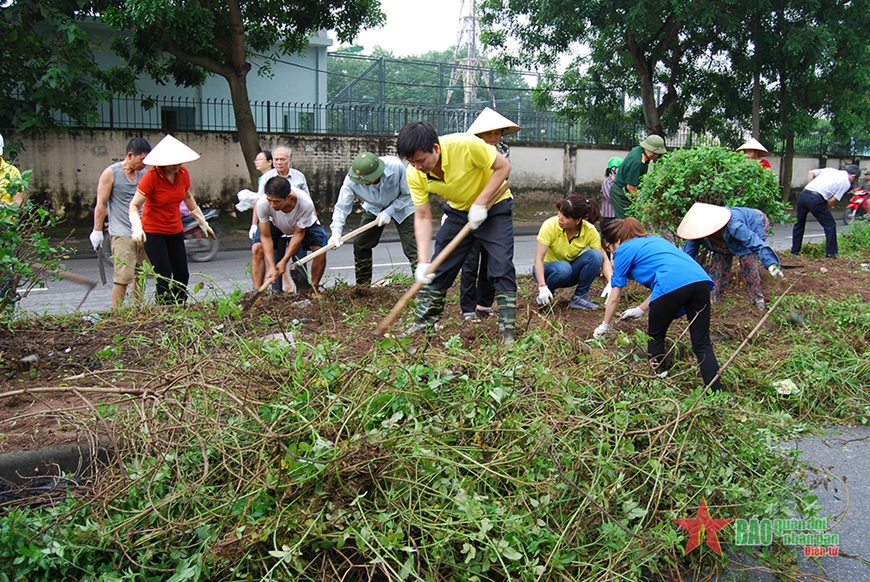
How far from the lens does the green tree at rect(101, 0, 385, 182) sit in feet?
39.6

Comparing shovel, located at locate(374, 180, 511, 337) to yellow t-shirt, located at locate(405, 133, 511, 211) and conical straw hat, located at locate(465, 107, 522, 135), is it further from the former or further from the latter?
conical straw hat, located at locate(465, 107, 522, 135)

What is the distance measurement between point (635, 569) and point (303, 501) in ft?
3.83

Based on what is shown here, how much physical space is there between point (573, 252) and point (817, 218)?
5.28 meters

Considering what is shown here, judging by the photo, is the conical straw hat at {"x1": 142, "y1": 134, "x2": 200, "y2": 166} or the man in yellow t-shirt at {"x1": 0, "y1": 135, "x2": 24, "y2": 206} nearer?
the man in yellow t-shirt at {"x1": 0, "y1": 135, "x2": 24, "y2": 206}

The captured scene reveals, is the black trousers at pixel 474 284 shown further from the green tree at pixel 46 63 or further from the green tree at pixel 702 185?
the green tree at pixel 46 63

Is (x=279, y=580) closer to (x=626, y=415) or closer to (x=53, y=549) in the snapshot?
(x=53, y=549)

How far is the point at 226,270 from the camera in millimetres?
10289

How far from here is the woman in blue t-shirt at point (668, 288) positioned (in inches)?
174

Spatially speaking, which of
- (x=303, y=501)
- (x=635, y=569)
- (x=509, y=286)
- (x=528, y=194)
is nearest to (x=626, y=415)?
(x=635, y=569)

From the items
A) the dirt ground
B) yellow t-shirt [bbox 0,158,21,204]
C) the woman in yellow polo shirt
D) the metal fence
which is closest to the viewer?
the dirt ground

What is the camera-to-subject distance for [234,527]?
8.45 ft

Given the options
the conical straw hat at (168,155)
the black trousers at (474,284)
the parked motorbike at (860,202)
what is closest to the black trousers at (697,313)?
the black trousers at (474,284)

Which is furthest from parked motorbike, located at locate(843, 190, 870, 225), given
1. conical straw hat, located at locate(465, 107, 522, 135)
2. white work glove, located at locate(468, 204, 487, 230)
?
white work glove, located at locate(468, 204, 487, 230)

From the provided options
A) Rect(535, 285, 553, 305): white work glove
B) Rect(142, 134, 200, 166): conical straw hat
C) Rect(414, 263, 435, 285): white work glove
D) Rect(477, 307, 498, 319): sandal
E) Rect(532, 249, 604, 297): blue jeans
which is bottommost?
Rect(477, 307, 498, 319): sandal
